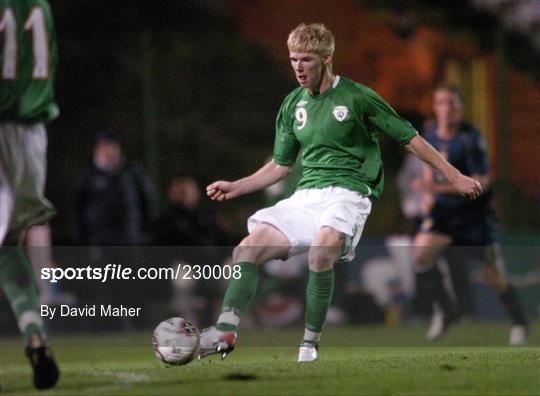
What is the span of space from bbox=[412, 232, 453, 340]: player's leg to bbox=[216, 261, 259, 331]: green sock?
12.5 ft

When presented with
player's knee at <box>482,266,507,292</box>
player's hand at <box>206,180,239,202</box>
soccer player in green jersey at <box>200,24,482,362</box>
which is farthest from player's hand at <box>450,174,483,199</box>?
player's knee at <box>482,266,507,292</box>

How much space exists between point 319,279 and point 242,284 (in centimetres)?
45

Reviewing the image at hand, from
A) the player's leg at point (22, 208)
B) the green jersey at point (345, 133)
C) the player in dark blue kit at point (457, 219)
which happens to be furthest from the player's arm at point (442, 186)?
the player's leg at point (22, 208)

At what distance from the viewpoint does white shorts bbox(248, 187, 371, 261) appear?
27.3 ft

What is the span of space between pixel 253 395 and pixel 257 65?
9.10m

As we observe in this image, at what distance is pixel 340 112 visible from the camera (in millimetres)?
8461

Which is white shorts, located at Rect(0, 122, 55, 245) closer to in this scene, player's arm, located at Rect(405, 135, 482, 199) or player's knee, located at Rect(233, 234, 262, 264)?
player's knee, located at Rect(233, 234, 262, 264)

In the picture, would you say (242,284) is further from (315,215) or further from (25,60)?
(25,60)

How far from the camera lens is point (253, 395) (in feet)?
21.6

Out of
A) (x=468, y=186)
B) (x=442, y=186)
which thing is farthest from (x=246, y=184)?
(x=442, y=186)

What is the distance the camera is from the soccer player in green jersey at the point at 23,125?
7.00 meters

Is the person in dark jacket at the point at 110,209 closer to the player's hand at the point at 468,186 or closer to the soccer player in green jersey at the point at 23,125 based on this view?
the player's hand at the point at 468,186

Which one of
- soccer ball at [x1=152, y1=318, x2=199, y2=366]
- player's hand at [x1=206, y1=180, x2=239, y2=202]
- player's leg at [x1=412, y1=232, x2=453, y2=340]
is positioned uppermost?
player's hand at [x1=206, y1=180, x2=239, y2=202]

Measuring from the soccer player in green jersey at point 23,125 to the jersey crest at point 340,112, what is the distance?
1.95 metres
